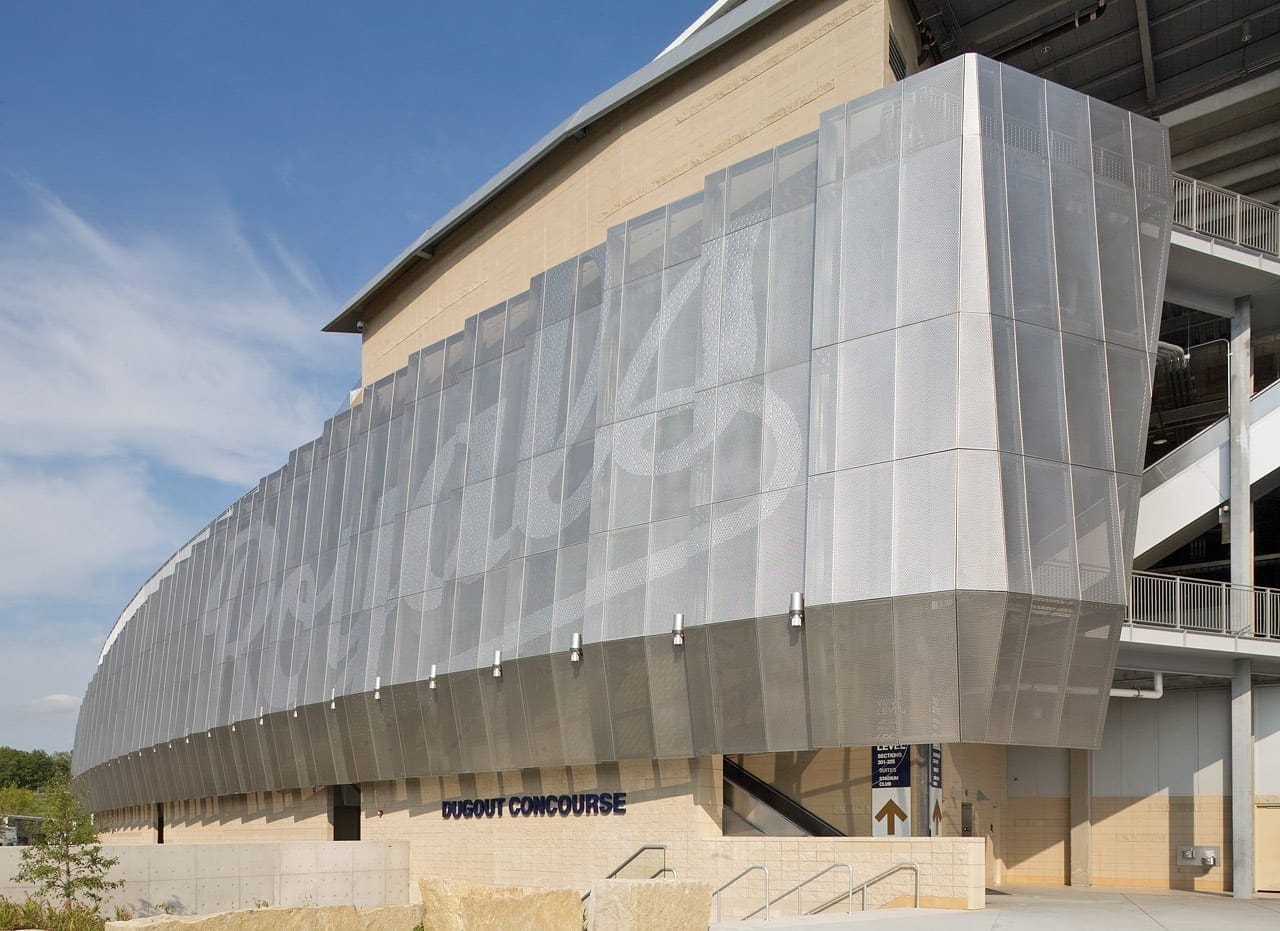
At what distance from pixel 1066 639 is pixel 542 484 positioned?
13018 mm

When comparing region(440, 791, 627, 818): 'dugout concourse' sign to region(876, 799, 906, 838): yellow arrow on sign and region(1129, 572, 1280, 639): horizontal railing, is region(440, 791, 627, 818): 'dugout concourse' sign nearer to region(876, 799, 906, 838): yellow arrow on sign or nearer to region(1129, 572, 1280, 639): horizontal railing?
region(876, 799, 906, 838): yellow arrow on sign

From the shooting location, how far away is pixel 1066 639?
22.4 m

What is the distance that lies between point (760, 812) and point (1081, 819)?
325 inches

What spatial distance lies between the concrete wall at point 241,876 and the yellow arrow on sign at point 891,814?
1273 cm

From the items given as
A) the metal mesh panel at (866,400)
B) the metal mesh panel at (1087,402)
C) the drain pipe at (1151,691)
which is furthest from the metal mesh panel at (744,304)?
the drain pipe at (1151,691)

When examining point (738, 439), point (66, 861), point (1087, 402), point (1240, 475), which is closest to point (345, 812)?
point (66, 861)

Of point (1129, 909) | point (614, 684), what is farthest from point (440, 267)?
point (1129, 909)

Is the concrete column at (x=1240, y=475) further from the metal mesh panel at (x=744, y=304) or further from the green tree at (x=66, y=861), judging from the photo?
the green tree at (x=66, y=861)

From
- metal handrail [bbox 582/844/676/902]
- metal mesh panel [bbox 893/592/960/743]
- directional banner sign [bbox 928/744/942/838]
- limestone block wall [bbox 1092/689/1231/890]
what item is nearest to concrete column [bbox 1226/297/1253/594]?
limestone block wall [bbox 1092/689/1231/890]

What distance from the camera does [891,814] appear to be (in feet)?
84.3

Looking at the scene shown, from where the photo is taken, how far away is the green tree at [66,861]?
2497 centimetres

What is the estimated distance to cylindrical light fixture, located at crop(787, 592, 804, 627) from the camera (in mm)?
23625

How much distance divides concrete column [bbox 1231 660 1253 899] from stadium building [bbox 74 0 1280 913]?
0.24ft

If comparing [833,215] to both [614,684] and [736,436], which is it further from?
[614,684]
